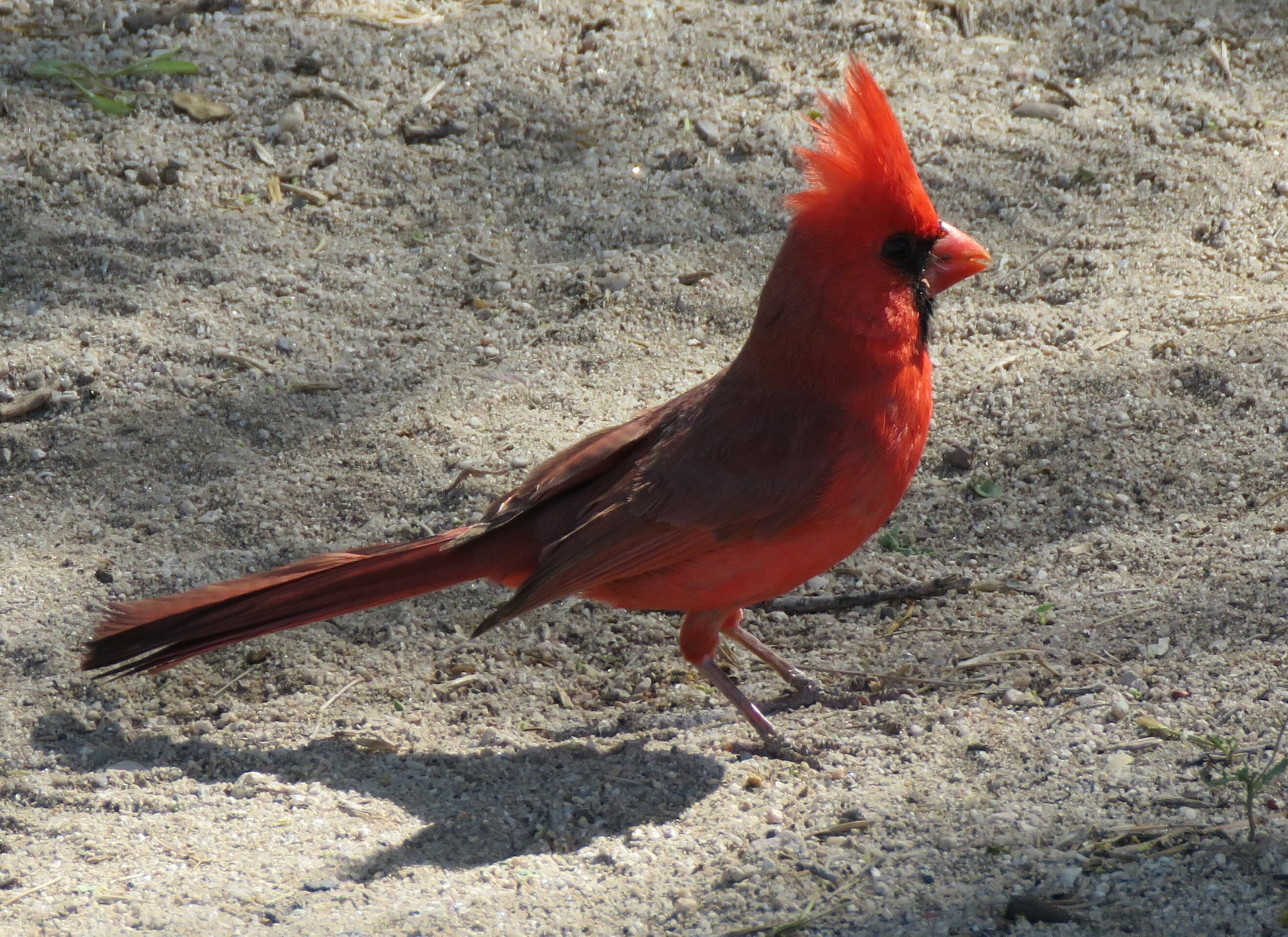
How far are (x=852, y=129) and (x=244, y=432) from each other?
196 cm

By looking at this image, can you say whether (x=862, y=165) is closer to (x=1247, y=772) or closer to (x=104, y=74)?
(x=1247, y=772)

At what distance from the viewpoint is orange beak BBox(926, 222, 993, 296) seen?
10.2 feet

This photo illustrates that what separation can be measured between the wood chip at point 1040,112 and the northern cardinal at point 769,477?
2021 millimetres

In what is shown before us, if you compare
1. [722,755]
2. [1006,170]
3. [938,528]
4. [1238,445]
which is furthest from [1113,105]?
[722,755]

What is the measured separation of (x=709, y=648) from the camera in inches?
128

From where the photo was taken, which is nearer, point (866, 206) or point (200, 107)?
point (866, 206)

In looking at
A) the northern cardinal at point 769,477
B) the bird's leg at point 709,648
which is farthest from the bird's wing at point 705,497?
the bird's leg at point 709,648

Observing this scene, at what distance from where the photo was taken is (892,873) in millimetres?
2488

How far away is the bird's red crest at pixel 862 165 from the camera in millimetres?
2916

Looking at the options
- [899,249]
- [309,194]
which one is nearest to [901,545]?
[899,249]

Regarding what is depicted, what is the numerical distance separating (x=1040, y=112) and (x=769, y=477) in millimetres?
2578

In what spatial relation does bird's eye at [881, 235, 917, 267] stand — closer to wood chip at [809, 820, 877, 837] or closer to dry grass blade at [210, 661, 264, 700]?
wood chip at [809, 820, 877, 837]

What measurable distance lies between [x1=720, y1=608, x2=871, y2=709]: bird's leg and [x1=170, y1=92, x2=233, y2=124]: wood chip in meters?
2.75

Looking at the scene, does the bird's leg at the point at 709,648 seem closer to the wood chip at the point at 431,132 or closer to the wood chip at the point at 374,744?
the wood chip at the point at 374,744
